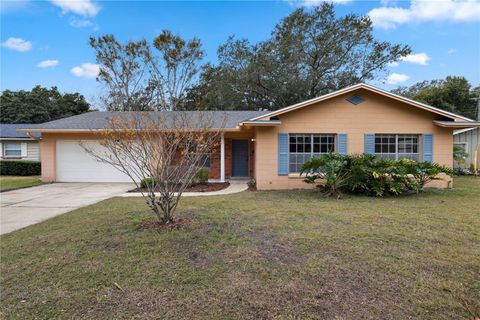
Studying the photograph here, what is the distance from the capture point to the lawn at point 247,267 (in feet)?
8.70

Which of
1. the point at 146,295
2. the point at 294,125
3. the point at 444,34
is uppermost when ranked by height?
the point at 444,34

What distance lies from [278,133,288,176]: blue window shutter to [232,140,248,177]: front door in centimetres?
382

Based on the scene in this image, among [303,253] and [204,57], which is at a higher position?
[204,57]

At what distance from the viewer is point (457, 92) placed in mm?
27328

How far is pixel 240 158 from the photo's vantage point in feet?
45.9

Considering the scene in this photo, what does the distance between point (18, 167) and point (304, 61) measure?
71.4 ft

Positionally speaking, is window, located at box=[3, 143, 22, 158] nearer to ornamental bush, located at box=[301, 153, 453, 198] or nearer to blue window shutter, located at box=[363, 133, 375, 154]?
ornamental bush, located at box=[301, 153, 453, 198]

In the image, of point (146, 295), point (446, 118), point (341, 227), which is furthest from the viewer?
point (446, 118)

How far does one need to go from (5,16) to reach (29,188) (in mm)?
6661

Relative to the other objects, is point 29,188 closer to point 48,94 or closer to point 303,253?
point 303,253

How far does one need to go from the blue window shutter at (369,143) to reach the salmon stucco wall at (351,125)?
0.13m

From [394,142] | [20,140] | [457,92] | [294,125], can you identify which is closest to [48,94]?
[20,140]

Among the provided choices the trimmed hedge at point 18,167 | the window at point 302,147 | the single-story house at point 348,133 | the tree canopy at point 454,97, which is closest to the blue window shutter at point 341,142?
the single-story house at point 348,133

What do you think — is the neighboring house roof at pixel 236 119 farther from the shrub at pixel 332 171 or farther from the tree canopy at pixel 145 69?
the tree canopy at pixel 145 69
